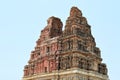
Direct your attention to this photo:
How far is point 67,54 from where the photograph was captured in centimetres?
3909

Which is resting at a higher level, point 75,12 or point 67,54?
point 75,12

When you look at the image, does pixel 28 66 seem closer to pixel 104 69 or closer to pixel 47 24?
pixel 47 24

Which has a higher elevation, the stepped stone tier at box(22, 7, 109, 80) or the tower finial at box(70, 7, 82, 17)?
the tower finial at box(70, 7, 82, 17)

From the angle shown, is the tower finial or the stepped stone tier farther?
the tower finial

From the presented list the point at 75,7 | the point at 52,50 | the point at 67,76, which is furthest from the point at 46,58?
the point at 75,7

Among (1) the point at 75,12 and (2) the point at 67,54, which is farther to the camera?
(1) the point at 75,12

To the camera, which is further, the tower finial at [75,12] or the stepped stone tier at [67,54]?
the tower finial at [75,12]

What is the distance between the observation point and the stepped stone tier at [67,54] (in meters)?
38.2

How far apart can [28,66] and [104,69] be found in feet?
33.9

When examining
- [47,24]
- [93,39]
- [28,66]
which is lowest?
[28,66]

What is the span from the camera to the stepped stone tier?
38.2 m

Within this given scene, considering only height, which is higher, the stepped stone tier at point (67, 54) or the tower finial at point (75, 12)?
the tower finial at point (75, 12)

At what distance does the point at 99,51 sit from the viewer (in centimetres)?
4244

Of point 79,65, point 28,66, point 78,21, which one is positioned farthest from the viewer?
point 28,66
